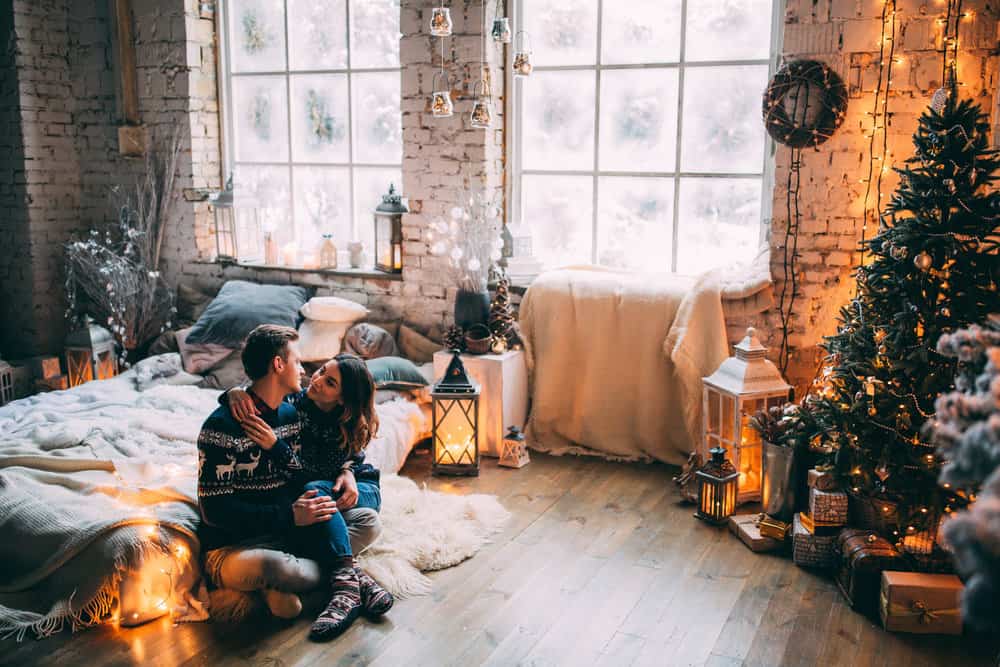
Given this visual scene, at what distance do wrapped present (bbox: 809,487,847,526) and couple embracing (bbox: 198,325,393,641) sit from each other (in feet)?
5.26

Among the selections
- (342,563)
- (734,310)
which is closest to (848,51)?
(734,310)

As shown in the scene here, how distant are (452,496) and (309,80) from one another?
283 cm

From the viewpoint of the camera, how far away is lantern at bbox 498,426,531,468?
14.3 ft

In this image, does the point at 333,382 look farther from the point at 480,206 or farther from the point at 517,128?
the point at 517,128

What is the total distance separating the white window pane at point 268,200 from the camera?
556 centimetres

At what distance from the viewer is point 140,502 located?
3.19m

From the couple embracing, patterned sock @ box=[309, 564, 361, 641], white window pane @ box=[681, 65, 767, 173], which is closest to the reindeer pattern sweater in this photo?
the couple embracing

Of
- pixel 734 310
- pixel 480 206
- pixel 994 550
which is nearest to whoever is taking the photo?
pixel 994 550

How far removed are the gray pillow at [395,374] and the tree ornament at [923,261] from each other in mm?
2378

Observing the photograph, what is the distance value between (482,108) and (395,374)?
1400 millimetres

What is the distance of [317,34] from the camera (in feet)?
17.4

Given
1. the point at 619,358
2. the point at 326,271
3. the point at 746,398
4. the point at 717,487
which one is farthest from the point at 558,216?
the point at 717,487

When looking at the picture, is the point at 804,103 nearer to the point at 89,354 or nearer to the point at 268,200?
the point at 268,200

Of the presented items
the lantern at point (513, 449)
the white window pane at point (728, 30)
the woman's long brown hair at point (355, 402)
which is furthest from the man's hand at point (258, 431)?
the white window pane at point (728, 30)
